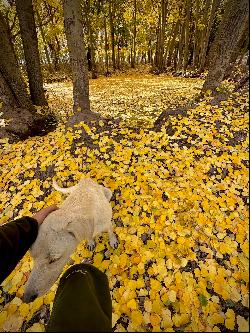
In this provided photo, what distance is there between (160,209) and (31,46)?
19.8ft

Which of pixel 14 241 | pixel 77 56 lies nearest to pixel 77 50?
pixel 77 56

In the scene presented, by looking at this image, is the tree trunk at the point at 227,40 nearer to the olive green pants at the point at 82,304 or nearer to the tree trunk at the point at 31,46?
the tree trunk at the point at 31,46

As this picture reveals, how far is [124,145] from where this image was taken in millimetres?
5297

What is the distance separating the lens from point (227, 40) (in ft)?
18.6

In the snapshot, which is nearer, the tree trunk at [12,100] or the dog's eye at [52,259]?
the dog's eye at [52,259]

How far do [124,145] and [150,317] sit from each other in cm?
345

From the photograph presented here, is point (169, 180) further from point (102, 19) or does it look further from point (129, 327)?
point (102, 19)

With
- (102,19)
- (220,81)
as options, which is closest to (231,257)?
(220,81)

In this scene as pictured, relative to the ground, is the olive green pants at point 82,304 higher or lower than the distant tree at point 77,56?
lower

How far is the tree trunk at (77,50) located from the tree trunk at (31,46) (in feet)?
5.99

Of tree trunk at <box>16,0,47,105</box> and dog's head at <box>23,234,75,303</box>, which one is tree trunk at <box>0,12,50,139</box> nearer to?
tree trunk at <box>16,0,47,105</box>

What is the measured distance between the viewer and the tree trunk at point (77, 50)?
4.98 metres

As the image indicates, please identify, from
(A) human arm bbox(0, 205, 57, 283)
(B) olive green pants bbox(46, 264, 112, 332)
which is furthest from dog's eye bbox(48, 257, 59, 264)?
(B) olive green pants bbox(46, 264, 112, 332)

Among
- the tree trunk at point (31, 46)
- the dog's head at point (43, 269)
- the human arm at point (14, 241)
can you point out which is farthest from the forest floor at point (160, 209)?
the tree trunk at point (31, 46)
